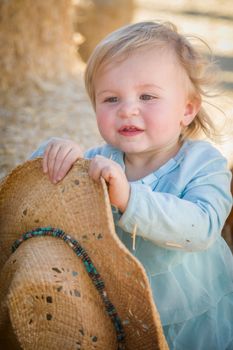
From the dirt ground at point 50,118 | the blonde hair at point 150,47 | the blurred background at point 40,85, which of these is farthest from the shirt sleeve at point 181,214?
the blurred background at point 40,85

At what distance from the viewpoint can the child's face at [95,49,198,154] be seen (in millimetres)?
1599

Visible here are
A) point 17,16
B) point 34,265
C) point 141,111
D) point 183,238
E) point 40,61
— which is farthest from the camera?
point 40,61

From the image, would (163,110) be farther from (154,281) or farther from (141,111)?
(154,281)

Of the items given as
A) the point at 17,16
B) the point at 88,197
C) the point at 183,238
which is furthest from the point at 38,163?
the point at 17,16

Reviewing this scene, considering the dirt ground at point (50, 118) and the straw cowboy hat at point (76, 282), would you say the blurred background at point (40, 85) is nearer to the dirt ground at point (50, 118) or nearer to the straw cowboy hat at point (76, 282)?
the dirt ground at point (50, 118)

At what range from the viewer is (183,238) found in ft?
4.80

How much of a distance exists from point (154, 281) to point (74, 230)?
389 millimetres

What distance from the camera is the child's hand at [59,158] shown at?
57.1 inches

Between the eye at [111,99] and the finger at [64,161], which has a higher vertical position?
the eye at [111,99]

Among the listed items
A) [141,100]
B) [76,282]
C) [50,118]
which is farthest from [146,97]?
[50,118]

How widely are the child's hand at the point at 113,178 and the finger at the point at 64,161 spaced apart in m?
0.09

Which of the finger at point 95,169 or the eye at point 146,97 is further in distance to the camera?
the eye at point 146,97

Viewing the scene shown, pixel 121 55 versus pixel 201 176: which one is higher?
pixel 121 55

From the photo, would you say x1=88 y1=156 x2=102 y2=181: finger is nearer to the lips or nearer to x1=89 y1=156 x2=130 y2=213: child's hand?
x1=89 y1=156 x2=130 y2=213: child's hand
